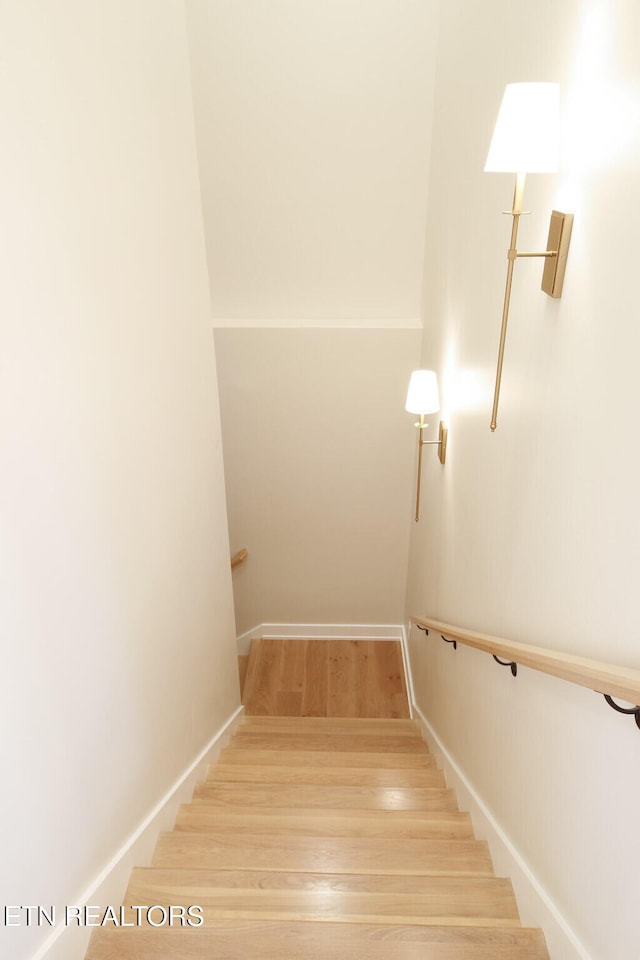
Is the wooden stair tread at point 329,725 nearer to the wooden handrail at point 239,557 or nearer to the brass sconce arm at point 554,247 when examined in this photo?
the wooden handrail at point 239,557

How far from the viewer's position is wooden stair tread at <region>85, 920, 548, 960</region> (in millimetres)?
1796

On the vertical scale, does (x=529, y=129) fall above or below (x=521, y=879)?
above

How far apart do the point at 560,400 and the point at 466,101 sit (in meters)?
2.11

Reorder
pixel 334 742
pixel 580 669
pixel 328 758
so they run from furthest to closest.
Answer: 1. pixel 334 742
2. pixel 328 758
3. pixel 580 669

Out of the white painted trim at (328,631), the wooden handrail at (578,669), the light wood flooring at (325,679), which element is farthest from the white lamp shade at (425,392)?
the white painted trim at (328,631)

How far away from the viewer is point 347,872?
2.27 meters

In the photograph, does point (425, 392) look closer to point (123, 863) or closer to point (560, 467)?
point (560, 467)

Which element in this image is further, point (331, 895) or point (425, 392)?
point (425, 392)

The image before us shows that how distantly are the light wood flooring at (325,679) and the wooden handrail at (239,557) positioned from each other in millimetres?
872

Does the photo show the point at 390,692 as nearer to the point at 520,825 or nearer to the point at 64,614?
the point at 520,825

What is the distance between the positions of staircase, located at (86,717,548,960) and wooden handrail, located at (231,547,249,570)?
7.46ft

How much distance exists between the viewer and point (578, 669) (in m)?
1.38

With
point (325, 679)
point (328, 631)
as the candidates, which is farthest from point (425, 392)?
point (328, 631)

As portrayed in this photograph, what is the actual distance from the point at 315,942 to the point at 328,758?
1.83 m
